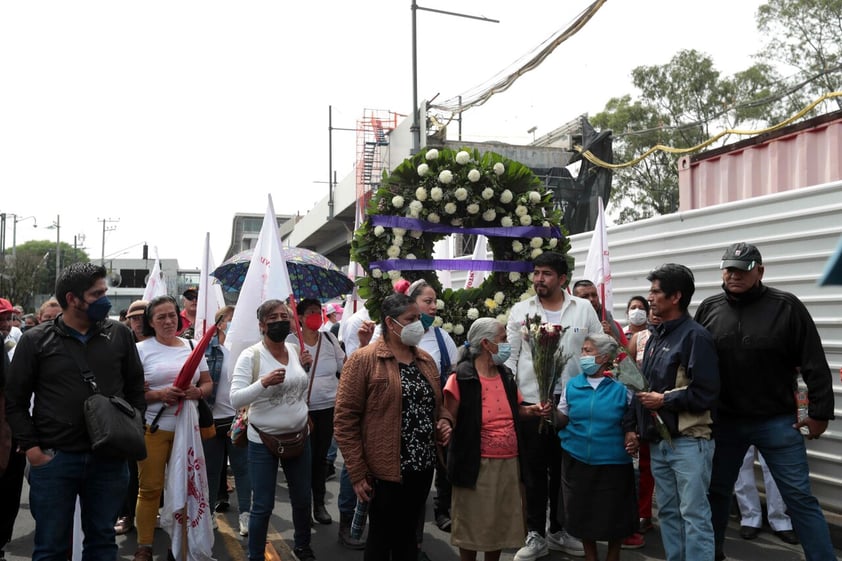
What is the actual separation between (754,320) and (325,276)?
16.8 ft

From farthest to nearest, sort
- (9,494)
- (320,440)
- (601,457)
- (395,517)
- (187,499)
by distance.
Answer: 1. (320,440)
2. (9,494)
3. (187,499)
4. (601,457)
5. (395,517)

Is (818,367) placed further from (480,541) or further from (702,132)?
(702,132)

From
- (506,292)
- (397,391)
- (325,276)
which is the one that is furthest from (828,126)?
(397,391)

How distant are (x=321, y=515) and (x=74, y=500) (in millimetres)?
2842

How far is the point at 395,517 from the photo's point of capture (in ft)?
14.4

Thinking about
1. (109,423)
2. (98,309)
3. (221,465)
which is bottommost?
(221,465)

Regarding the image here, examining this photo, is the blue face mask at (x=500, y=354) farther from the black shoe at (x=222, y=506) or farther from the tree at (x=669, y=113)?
the tree at (x=669, y=113)

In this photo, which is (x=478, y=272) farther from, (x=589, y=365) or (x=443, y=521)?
(x=589, y=365)

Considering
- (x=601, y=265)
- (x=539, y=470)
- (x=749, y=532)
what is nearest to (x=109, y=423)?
(x=539, y=470)

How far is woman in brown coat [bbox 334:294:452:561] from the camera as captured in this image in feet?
14.1

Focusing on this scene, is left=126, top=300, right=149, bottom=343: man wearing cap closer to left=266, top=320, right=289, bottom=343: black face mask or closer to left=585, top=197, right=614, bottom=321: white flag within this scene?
left=266, top=320, right=289, bottom=343: black face mask

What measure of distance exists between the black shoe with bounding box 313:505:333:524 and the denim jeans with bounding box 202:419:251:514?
1.97 feet

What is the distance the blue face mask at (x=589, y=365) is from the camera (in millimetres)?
5227

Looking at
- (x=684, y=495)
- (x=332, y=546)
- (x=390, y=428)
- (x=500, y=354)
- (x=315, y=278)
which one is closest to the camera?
(x=390, y=428)
